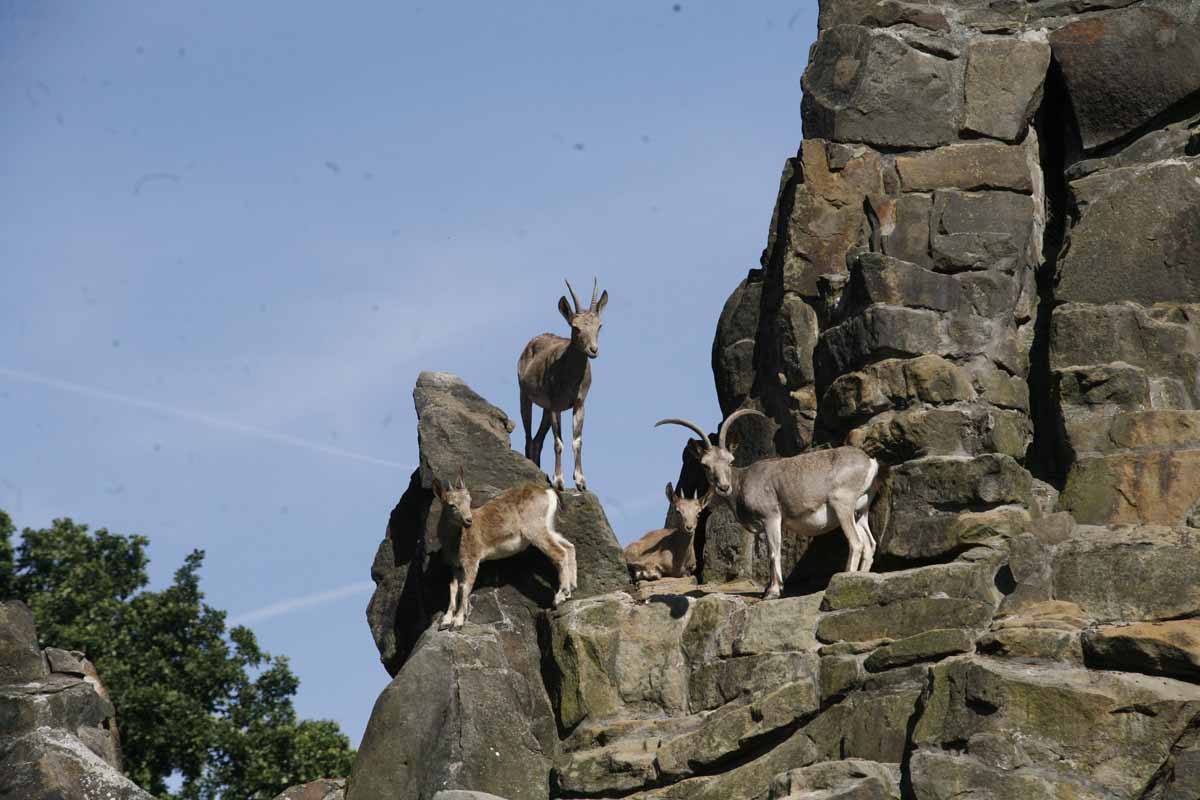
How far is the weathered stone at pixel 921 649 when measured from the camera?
15.9 metres

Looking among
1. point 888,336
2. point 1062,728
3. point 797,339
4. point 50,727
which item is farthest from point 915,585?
point 50,727

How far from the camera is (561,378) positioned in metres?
20.9

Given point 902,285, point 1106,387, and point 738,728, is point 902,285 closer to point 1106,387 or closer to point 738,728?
point 1106,387

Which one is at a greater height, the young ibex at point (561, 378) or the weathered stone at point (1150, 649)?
the young ibex at point (561, 378)

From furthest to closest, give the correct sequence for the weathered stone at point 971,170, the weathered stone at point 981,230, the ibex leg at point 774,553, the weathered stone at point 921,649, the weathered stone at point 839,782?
the weathered stone at point 971,170 → the weathered stone at point 981,230 → the ibex leg at point 774,553 → the weathered stone at point 921,649 → the weathered stone at point 839,782

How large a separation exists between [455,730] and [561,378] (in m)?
4.62

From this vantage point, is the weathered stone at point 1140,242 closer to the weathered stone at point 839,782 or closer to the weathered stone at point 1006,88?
the weathered stone at point 1006,88

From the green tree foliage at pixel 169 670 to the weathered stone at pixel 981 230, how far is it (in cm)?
1634

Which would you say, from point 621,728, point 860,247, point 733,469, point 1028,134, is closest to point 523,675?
point 621,728

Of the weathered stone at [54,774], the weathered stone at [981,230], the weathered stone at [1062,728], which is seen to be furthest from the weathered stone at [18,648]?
the weathered stone at [981,230]

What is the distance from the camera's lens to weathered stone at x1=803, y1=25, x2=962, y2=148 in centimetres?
2038

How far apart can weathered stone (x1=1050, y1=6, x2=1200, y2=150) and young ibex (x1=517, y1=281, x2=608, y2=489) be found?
5621 millimetres

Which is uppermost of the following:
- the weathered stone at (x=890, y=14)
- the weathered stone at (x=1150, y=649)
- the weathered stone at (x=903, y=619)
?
the weathered stone at (x=890, y=14)

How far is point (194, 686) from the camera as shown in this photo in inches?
1307
